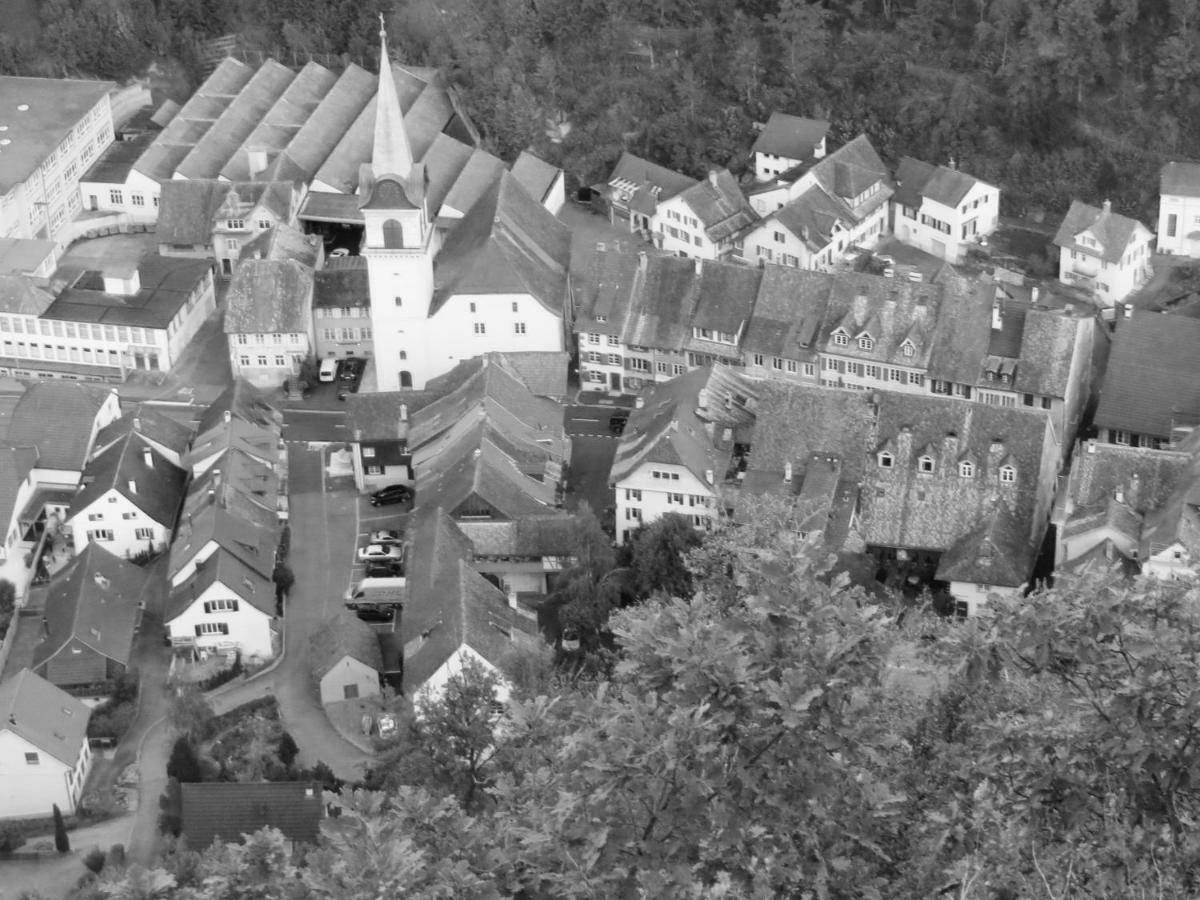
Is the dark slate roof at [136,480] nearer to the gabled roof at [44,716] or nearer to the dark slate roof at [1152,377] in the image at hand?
the gabled roof at [44,716]

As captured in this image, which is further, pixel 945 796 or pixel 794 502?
pixel 794 502

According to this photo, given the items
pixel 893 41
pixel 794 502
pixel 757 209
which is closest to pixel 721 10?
pixel 893 41

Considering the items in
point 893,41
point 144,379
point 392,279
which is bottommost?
point 144,379

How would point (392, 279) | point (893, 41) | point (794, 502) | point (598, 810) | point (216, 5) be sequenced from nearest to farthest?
point (598, 810) → point (794, 502) → point (392, 279) → point (893, 41) → point (216, 5)

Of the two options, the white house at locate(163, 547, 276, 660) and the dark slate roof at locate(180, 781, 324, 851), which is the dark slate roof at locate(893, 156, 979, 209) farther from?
the dark slate roof at locate(180, 781, 324, 851)

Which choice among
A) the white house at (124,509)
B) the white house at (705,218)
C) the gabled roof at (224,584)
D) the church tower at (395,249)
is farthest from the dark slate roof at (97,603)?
the white house at (705,218)

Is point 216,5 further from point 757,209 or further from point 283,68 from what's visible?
point 757,209
